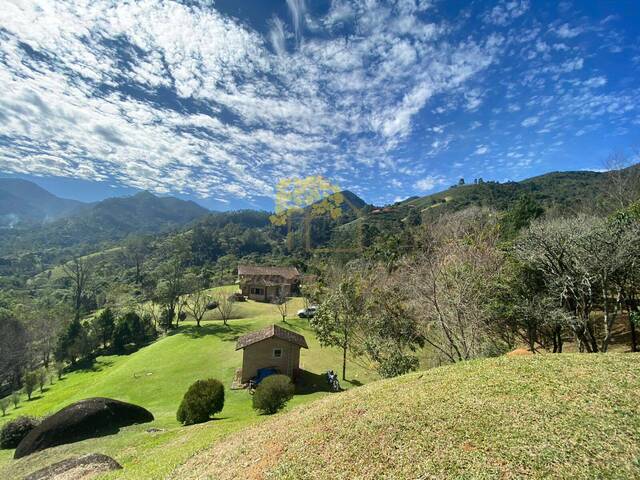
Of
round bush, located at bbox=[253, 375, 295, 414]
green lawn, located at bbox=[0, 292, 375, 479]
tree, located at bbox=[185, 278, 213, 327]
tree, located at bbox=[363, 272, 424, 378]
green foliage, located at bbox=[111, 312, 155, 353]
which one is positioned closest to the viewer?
green lawn, located at bbox=[0, 292, 375, 479]

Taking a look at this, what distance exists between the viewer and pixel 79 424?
48.1 feet

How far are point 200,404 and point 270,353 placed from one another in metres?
8.52

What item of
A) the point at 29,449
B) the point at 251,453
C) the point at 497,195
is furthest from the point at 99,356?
the point at 497,195

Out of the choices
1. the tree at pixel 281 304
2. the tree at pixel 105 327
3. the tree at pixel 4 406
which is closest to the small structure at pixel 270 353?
the tree at pixel 281 304

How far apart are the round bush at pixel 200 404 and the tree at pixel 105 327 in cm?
3593

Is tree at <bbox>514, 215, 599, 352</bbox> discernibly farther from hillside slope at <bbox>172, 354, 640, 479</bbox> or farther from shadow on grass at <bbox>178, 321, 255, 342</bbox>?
shadow on grass at <bbox>178, 321, 255, 342</bbox>

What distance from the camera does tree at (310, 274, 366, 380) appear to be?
79.9 ft

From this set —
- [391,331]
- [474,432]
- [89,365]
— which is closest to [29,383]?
[89,365]

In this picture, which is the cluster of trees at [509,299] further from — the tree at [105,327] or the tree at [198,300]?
the tree at [105,327]

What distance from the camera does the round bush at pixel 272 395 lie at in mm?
14961

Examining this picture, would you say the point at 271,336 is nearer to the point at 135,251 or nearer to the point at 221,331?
the point at 221,331

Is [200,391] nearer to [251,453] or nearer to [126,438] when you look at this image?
[126,438]

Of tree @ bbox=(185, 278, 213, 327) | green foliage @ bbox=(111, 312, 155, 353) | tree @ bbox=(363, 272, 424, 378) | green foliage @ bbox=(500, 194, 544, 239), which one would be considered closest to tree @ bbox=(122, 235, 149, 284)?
green foliage @ bbox=(111, 312, 155, 353)

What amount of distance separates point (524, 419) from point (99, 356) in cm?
5133
